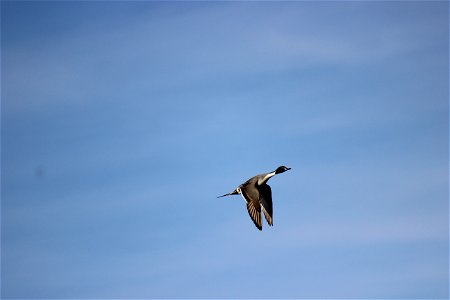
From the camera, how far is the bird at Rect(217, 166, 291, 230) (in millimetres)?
24191

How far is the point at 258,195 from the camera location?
24.8 metres

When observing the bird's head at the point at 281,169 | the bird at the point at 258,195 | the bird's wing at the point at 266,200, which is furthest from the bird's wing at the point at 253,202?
the bird's head at the point at 281,169

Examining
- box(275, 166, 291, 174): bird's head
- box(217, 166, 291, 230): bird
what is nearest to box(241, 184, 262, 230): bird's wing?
box(217, 166, 291, 230): bird

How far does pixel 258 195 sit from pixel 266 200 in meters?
0.49

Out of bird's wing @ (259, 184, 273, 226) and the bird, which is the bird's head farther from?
Answer: bird's wing @ (259, 184, 273, 226)

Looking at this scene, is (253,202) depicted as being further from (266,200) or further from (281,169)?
(281,169)

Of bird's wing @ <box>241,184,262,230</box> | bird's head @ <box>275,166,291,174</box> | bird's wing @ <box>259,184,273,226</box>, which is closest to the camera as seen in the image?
bird's head @ <box>275,166,291,174</box>

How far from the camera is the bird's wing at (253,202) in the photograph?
24.2m

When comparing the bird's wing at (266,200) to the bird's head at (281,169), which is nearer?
the bird's head at (281,169)

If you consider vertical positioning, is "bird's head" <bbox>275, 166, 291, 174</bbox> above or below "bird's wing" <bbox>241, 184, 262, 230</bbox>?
above

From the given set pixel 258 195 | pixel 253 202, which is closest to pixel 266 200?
pixel 258 195

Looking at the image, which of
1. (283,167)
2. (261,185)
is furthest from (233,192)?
(283,167)

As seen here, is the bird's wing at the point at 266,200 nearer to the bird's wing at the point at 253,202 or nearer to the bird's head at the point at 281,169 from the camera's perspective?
the bird's wing at the point at 253,202

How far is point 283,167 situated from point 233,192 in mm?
3052
